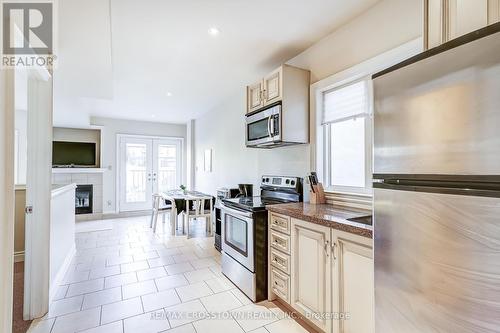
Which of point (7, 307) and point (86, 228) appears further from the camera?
point (86, 228)

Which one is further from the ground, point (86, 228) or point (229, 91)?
point (229, 91)

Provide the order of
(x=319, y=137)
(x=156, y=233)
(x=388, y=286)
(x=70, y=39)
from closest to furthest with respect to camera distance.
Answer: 1. (x=388, y=286)
2. (x=70, y=39)
3. (x=319, y=137)
4. (x=156, y=233)

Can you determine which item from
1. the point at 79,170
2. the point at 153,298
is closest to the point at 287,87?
the point at 153,298

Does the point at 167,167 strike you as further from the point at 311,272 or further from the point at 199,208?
the point at 311,272

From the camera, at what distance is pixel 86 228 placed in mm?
5145

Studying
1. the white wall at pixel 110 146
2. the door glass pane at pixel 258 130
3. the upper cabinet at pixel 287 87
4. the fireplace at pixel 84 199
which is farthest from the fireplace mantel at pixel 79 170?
the upper cabinet at pixel 287 87

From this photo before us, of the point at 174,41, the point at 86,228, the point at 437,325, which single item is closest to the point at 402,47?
the point at 437,325

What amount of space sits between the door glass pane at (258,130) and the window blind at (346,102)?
0.63 metres

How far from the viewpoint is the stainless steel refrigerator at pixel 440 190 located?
75 cm

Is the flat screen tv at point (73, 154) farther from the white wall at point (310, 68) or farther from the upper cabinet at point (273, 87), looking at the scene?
the upper cabinet at point (273, 87)

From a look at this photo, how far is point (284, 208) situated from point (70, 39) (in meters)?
2.37

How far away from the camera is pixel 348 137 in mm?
2342

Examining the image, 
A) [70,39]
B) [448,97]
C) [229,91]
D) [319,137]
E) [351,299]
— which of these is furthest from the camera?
[229,91]

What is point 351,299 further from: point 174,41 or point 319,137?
point 174,41
